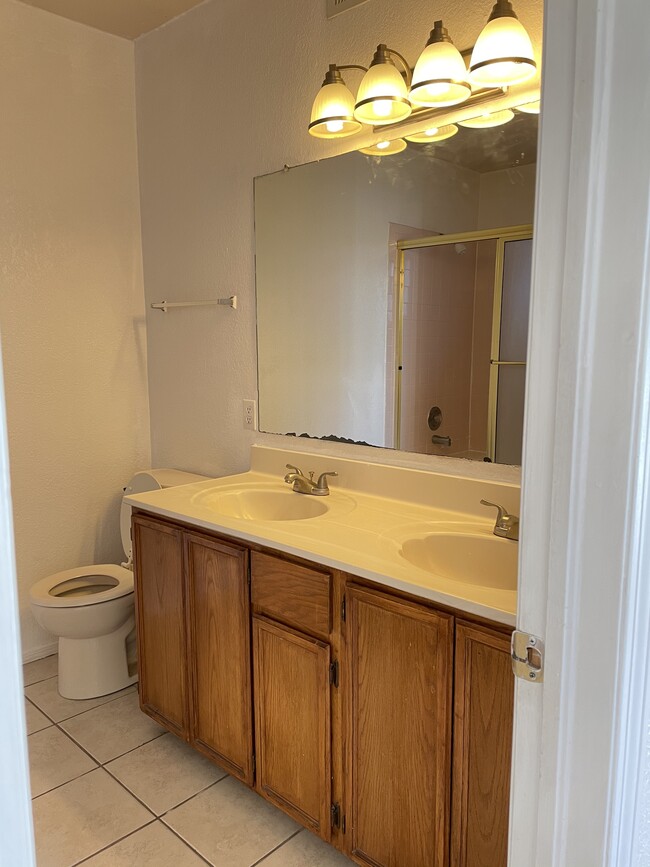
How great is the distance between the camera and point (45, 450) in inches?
110

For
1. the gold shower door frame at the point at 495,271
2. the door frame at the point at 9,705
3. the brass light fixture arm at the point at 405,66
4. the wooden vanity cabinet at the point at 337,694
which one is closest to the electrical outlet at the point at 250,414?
the wooden vanity cabinet at the point at 337,694

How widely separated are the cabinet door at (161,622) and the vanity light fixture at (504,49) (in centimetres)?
155

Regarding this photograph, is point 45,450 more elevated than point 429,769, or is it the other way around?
point 45,450

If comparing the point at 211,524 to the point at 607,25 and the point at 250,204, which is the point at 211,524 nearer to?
the point at 250,204

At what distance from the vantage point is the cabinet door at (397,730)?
1370 mm

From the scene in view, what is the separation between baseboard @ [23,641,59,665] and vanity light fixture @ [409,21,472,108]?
8.73 ft

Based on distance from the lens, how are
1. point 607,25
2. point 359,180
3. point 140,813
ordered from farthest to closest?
point 359,180
point 140,813
point 607,25

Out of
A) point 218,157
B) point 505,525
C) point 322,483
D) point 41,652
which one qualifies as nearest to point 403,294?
point 322,483

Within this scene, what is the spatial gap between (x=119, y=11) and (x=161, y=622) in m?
2.38

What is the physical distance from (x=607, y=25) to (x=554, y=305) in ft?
1.02

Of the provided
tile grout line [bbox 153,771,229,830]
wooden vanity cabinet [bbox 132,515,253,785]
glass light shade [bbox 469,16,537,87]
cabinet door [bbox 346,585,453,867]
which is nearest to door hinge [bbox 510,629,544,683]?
cabinet door [bbox 346,585,453,867]

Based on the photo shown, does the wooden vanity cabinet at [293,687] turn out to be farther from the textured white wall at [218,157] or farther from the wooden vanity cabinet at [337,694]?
the textured white wall at [218,157]

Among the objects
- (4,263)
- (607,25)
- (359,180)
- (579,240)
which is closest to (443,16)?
(359,180)

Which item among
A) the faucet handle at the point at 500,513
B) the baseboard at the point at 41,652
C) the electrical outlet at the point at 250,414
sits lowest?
the baseboard at the point at 41,652
